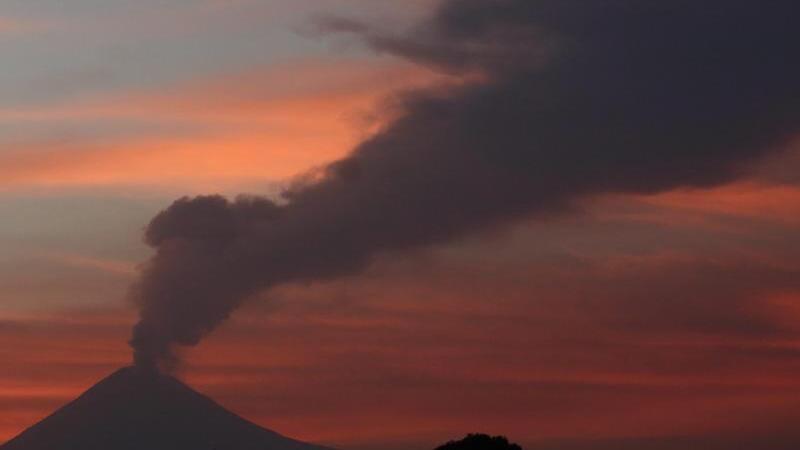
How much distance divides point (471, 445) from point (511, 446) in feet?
9.07

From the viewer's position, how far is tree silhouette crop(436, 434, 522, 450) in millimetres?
127312

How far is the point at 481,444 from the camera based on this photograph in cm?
12775

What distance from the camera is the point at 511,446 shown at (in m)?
128

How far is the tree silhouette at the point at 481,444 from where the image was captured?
127 meters

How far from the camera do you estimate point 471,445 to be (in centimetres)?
12781
